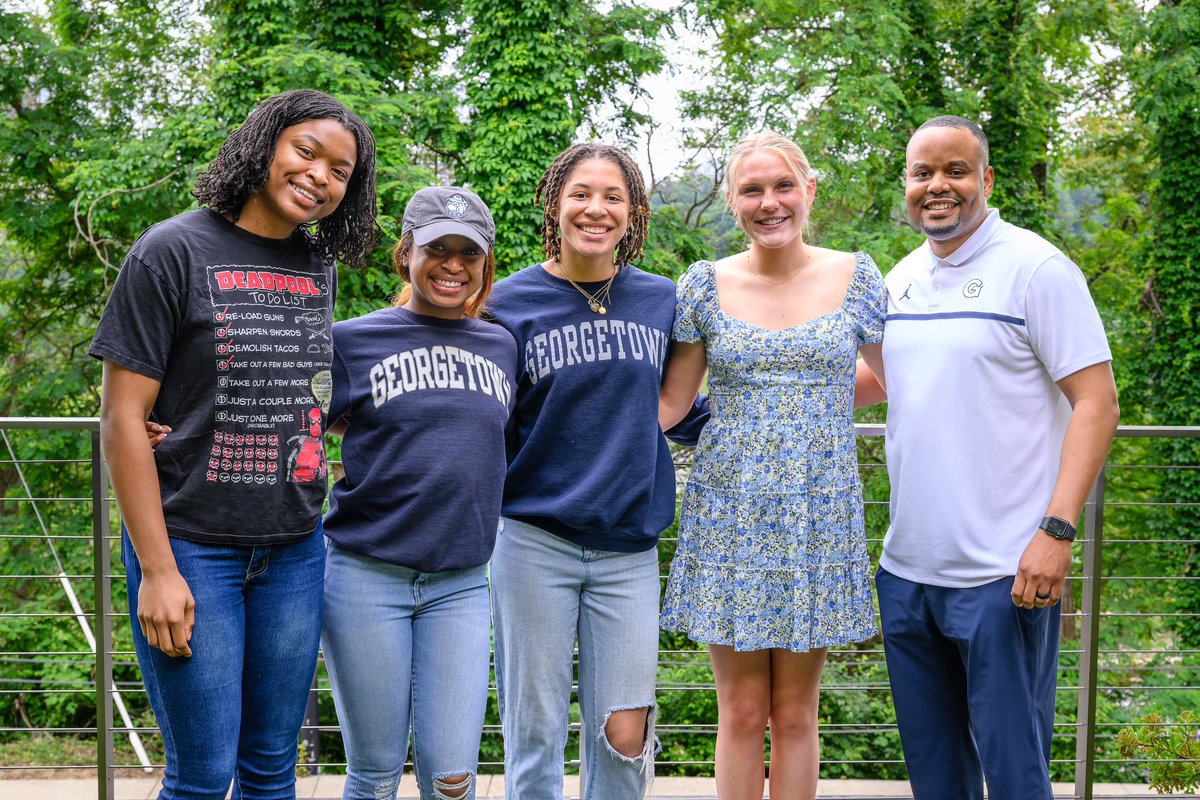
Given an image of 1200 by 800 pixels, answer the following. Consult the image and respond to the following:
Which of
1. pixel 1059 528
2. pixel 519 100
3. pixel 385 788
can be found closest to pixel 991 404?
pixel 1059 528

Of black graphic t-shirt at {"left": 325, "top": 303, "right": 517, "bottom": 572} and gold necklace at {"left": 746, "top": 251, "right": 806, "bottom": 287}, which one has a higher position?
gold necklace at {"left": 746, "top": 251, "right": 806, "bottom": 287}

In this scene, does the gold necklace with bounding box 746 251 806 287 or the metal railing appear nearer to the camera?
the gold necklace with bounding box 746 251 806 287

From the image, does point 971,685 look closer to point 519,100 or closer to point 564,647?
point 564,647

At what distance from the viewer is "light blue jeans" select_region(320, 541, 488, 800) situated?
6.31ft

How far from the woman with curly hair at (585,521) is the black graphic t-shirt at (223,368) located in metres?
0.49

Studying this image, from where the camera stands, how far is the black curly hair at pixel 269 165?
1.78m

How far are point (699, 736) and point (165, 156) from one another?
746cm

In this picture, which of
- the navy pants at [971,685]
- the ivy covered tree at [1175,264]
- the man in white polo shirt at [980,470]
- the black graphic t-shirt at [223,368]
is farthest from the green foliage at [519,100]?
the black graphic t-shirt at [223,368]

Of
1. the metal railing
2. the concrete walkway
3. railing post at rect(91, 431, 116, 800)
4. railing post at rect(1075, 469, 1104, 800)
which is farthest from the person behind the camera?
the metal railing

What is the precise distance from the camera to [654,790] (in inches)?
124

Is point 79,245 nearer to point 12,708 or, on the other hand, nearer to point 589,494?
point 12,708

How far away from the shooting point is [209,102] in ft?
34.5

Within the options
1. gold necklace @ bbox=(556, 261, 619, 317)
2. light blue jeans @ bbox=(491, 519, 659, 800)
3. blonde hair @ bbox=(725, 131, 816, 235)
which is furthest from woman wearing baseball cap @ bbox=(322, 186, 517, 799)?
blonde hair @ bbox=(725, 131, 816, 235)

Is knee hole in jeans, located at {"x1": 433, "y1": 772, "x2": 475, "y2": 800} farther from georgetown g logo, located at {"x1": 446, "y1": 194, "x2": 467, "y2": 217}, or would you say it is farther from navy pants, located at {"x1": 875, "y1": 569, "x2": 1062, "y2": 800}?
georgetown g logo, located at {"x1": 446, "y1": 194, "x2": 467, "y2": 217}
